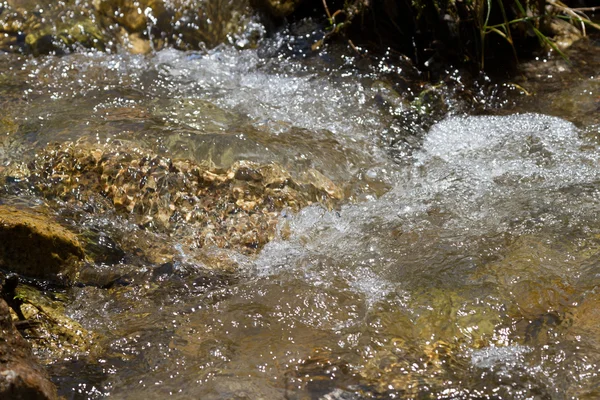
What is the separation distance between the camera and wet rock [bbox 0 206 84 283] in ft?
8.47

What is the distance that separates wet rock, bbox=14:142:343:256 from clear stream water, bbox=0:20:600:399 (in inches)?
3.3

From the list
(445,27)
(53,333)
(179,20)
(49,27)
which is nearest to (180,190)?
(53,333)

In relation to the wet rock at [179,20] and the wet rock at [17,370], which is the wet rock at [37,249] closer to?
the wet rock at [17,370]

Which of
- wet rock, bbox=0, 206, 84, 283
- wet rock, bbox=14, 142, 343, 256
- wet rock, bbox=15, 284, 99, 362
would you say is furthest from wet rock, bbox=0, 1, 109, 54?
wet rock, bbox=15, 284, 99, 362

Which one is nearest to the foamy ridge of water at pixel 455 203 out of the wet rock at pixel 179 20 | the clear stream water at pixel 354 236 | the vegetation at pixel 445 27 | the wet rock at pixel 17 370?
the clear stream water at pixel 354 236

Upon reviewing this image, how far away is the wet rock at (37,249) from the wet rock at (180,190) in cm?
43

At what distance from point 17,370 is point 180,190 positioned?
1.49 m

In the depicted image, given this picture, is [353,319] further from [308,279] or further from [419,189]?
[419,189]

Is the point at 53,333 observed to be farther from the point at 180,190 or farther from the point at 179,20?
the point at 179,20

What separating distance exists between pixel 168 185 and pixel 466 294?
1.46 metres

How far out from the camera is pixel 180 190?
3.17 meters

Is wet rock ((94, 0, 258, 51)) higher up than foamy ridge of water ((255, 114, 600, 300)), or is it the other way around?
wet rock ((94, 0, 258, 51))

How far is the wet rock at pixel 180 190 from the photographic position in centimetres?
308

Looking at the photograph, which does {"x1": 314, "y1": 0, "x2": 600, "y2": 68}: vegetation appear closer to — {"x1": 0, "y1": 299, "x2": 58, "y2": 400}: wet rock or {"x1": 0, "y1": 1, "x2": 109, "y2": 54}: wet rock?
{"x1": 0, "y1": 1, "x2": 109, "y2": 54}: wet rock
